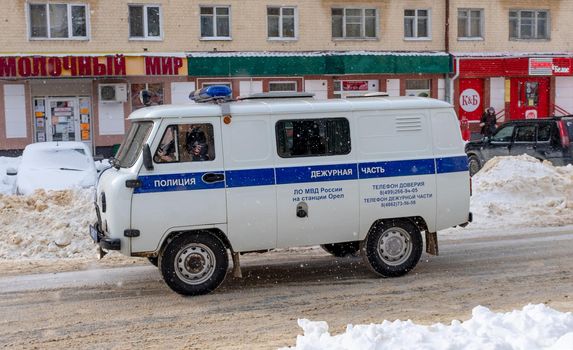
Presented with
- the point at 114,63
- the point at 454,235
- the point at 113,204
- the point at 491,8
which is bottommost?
the point at 454,235

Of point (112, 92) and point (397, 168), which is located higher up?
point (112, 92)

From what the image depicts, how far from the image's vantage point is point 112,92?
30.0 meters

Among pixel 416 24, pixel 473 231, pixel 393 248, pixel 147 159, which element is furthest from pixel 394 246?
pixel 416 24

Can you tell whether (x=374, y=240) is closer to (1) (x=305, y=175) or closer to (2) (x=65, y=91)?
(1) (x=305, y=175)

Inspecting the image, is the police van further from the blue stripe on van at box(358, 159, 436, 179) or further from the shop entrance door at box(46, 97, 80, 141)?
the shop entrance door at box(46, 97, 80, 141)

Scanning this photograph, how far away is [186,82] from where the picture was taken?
30969mm

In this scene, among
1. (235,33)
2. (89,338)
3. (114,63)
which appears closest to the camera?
(89,338)

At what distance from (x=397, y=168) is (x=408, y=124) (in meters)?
0.59

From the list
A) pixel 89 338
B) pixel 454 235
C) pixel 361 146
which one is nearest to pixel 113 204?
pixel 89 338

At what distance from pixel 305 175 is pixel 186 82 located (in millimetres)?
21793

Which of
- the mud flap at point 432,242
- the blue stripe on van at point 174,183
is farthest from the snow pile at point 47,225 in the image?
the mud flap at point 432,242

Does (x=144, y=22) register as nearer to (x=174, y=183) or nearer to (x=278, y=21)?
(x=278, y=21)

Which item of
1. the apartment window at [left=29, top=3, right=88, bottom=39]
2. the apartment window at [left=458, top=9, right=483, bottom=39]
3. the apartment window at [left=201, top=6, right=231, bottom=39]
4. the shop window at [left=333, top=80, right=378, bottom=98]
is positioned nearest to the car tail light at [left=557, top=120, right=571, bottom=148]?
the shop window at [left=333, top=80, right=378, bottom=98]

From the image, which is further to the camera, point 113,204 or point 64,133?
point 64,133
